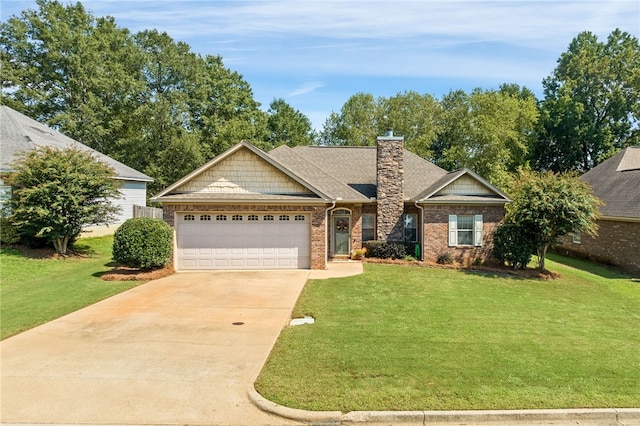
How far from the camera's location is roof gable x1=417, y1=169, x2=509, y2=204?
17828mm

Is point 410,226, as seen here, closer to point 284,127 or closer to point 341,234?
point 341,234

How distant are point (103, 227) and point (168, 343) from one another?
1856cm

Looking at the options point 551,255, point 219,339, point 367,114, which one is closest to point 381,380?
point 219,339

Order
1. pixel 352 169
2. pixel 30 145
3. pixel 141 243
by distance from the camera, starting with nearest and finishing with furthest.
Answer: pixel 141 243 → pixel 30 145 → pixel 352 169

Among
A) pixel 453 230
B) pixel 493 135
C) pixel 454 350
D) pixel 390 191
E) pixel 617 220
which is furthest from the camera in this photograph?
pixel 493 135

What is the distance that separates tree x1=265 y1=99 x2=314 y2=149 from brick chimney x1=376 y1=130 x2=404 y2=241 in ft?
92.6

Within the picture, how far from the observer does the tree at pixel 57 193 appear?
1652 cm

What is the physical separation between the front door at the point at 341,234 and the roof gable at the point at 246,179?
10.5ft

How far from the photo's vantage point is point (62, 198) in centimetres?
1675

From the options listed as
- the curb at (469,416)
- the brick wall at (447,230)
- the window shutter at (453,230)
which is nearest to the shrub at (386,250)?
the brick wall at (447,230)

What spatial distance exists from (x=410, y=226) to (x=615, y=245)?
10570 millimetres

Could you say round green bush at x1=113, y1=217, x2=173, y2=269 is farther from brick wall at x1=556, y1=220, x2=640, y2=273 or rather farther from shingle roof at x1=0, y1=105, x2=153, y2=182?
brick wall at x1=556, y1=220, x2=640, y2=273

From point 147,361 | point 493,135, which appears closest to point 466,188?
point 147,361

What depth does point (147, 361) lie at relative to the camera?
712 centimetres
